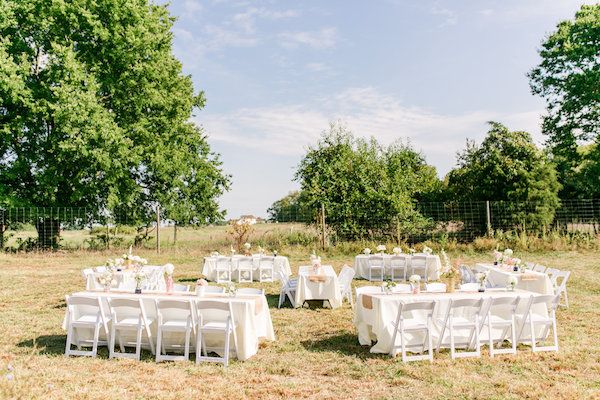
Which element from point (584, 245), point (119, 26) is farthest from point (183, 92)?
point (584, 245)

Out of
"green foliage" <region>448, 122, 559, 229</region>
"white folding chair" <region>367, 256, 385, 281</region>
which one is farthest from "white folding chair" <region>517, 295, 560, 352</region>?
"green foliage" <region>448, 122, 559, 229</region>

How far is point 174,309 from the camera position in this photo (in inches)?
280

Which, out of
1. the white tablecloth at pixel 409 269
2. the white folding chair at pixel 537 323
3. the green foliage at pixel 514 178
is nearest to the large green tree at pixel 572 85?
the green foliage at pixel 514 178

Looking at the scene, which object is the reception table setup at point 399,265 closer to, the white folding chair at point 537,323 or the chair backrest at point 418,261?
the chair backrest at point 418,261

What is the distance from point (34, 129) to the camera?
2177 centimetres

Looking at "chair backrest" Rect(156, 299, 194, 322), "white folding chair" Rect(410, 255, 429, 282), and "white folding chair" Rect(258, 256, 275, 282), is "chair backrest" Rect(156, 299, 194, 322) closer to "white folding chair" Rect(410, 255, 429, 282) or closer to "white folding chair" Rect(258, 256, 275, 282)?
"white folding chair" Rect(258, 256, 275, 282)

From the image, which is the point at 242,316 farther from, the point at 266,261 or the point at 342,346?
the point at 266,261

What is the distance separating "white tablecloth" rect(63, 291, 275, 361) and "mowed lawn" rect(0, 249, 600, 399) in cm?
18

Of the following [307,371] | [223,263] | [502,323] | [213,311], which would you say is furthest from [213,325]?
[223,263]

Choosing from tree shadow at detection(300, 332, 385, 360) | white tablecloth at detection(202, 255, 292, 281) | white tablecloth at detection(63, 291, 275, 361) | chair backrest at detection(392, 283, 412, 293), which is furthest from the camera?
white tablecloth at detection(202, 255, 292, 281)

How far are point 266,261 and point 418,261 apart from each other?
4303mm

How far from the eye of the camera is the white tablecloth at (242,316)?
6832 millimetres

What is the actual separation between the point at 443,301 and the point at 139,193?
764 inches

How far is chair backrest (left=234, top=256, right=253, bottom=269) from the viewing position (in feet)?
48.3
